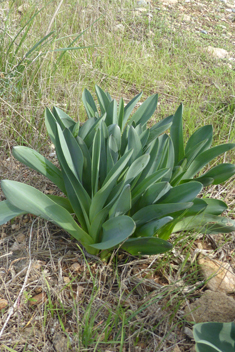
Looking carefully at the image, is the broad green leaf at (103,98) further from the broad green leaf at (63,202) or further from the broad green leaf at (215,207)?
the broad green leaf at (215,207)

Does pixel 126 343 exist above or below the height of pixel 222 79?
below

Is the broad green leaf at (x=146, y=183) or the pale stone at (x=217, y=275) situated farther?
the pale stone at (x=217, y=275)

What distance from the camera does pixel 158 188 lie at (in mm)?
1284

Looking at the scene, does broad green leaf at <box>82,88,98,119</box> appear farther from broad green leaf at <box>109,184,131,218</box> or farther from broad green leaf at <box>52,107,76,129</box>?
broad green leaf at <box>109,184,131,218</box>

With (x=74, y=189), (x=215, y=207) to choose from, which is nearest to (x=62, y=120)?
(x=74, y=189)

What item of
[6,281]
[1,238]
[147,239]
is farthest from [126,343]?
[1,238]

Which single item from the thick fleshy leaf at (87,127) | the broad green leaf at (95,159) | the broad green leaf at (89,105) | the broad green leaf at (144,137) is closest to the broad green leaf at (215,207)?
the broad green leaf at (144,137)

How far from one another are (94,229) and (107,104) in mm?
710

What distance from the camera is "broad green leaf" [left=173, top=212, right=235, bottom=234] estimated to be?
1441 mm

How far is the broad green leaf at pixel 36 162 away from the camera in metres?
1.41

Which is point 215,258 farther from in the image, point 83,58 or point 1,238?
point 83,58

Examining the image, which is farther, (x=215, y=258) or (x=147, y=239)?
Answer: (x=215, y=258)

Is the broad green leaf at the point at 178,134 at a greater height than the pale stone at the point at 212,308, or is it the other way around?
the broad green leaf at the point at 178,134

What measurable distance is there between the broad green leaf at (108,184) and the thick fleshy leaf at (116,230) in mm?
81
